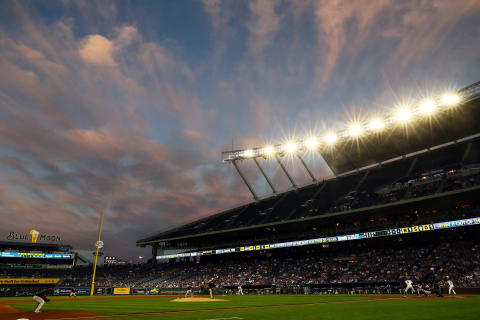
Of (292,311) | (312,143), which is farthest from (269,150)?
(292,311)

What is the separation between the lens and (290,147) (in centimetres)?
5059

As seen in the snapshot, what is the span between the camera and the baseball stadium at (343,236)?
35.2m

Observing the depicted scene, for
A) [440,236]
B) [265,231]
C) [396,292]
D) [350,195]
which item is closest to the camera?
[396,292]

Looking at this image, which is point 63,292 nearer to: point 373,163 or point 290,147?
point 290,147

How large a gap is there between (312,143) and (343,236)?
14.3 m

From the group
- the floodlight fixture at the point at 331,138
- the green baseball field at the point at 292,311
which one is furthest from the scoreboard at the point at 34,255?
the floodlight fixture at the point at 331,138

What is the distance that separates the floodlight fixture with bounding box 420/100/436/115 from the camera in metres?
38.0

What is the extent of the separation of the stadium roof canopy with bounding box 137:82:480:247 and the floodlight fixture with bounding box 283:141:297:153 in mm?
7826

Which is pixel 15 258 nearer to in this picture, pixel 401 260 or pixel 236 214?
pixel 236 214

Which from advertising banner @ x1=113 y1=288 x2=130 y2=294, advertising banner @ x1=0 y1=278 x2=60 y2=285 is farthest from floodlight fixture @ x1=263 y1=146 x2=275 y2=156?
advertising banner @ x1=0 y1=278 x2=60 y2=285

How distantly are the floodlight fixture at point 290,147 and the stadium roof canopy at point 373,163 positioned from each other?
308 inches

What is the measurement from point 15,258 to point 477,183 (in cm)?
8558

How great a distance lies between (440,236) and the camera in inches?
1543

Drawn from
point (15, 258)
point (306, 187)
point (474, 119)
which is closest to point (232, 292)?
point (306, 187)
